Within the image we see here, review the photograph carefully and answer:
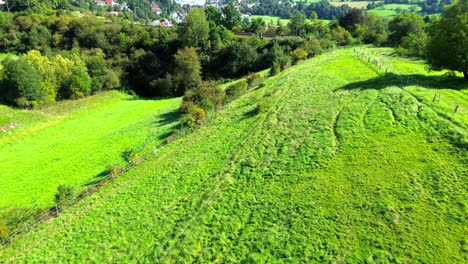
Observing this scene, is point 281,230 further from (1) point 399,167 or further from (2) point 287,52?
(2) point 287,52

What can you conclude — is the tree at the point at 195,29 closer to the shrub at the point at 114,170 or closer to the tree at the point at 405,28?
the tree at the point at 405,28

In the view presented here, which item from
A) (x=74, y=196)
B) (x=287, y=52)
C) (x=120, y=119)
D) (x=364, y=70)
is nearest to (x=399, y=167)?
(x=364, y=70)

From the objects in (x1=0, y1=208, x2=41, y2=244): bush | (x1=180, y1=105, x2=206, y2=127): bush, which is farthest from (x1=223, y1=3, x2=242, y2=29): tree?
(x1=0, y1=208, x2=41, y2=244): bush

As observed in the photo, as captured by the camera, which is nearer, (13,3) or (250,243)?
(250,243)

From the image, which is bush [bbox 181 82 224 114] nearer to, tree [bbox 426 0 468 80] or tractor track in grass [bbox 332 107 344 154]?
tractor track in grass [bbox 332 107 344 154]

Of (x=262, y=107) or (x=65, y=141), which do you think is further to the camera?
(x=65, y=141)

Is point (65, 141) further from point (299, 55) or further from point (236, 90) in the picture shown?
point (299, 55)

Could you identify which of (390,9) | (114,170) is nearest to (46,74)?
(114,170)
